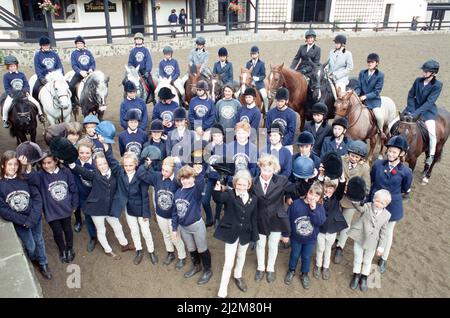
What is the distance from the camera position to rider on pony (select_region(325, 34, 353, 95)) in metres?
8.56

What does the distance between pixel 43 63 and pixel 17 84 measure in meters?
1.25

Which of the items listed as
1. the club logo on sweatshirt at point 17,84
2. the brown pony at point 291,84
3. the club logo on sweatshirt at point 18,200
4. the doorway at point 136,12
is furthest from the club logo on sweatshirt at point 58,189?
the doorway at point 136,12

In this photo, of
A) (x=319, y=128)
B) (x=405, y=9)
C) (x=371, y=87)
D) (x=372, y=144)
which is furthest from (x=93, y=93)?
(x=405, y=9)

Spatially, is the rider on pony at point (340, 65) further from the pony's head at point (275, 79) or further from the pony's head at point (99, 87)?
the pony's head at point (99, 87)

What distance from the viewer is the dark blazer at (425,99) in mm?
6535

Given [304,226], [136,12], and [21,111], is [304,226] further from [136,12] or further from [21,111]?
[136,12]

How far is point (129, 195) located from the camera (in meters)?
4.57

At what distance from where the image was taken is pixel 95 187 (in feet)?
15.1

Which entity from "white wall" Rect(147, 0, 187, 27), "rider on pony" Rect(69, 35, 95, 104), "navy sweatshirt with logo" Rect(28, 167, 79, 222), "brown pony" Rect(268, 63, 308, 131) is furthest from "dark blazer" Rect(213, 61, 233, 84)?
"white wall" Rect(147, 0, 187, 27)

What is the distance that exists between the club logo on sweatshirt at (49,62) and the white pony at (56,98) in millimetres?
814

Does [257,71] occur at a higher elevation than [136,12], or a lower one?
lower

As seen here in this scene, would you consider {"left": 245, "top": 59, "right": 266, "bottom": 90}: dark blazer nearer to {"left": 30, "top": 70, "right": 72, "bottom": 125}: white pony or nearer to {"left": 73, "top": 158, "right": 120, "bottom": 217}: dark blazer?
{"left": 30, "top": 70, "right": 72, "bottom": 125}: white pony
